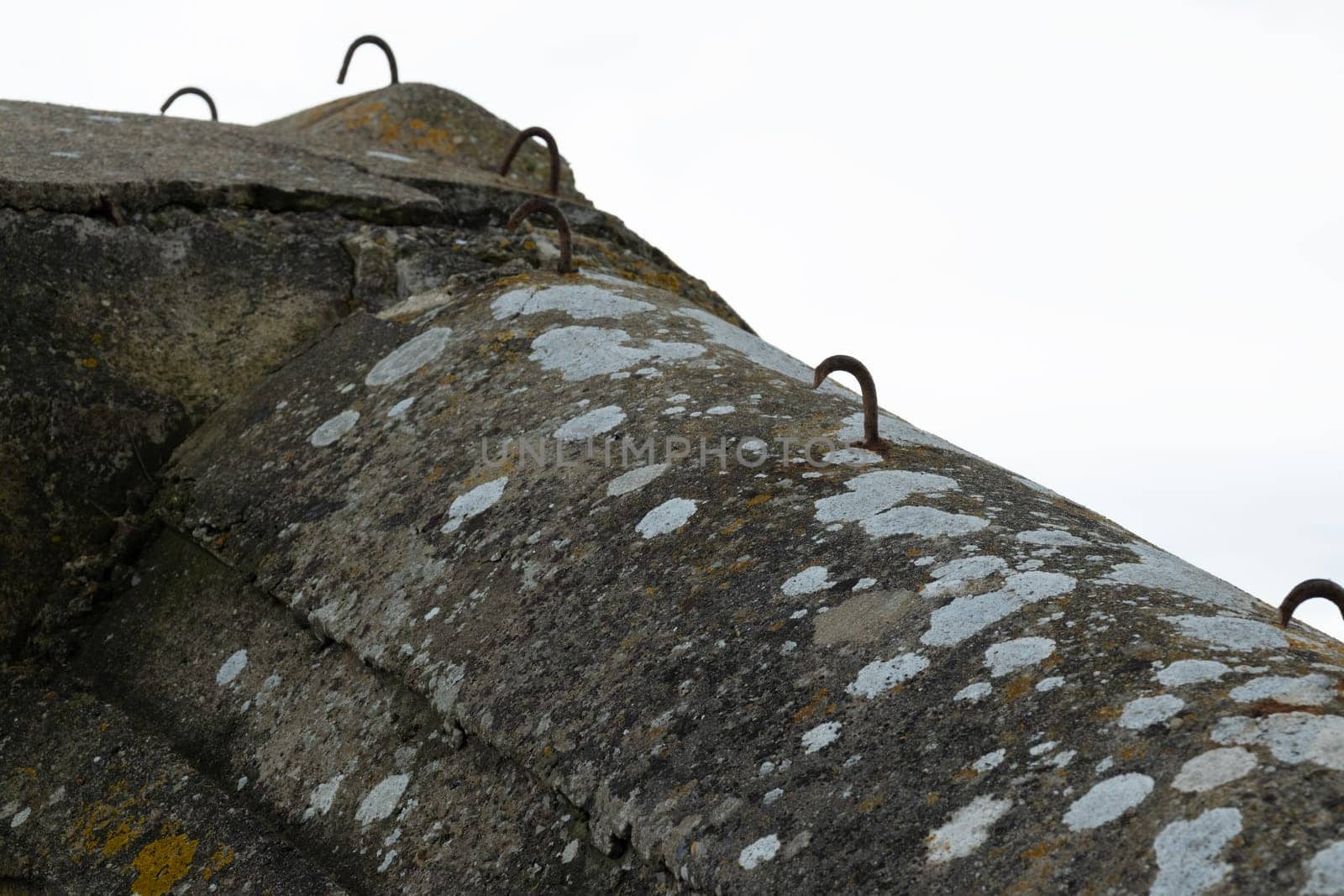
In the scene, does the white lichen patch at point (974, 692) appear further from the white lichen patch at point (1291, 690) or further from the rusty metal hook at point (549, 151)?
the rusty metal hook at point (549, 151)

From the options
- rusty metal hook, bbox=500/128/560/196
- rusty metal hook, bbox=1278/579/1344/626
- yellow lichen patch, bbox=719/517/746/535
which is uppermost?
rusty metal hook, bbox=500/128/560/196

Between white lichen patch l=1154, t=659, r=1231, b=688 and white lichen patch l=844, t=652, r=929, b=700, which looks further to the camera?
white lichen patch l=844, t=652, r=929, b=700

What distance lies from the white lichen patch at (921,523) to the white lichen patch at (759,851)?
0.69 metres

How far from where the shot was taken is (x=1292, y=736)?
1454 mm

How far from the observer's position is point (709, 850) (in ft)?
5.47

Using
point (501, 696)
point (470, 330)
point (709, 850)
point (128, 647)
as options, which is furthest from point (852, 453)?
point (128, 647)

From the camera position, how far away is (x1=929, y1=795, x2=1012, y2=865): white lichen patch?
1501 millimetres

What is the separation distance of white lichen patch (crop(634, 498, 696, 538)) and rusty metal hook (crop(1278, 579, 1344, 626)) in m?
1.06

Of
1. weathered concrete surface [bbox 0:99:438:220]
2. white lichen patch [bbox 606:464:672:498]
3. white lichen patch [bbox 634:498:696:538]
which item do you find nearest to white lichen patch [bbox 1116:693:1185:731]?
white lichen patch [bbox 634:498:696:538]

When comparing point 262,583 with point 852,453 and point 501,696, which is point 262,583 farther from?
point 852,453

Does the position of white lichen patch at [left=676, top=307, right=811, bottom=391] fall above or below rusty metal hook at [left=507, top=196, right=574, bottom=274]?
below

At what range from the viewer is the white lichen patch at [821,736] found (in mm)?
1747

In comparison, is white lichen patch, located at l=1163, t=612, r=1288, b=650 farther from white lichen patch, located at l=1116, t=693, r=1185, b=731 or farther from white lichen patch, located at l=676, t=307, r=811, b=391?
white lichen patch, located at l=676, t=307, r=811, b=391

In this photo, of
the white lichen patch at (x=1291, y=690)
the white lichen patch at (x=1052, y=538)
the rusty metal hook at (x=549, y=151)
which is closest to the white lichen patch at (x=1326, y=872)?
the white lichen patch at (x=1291, y=690)
